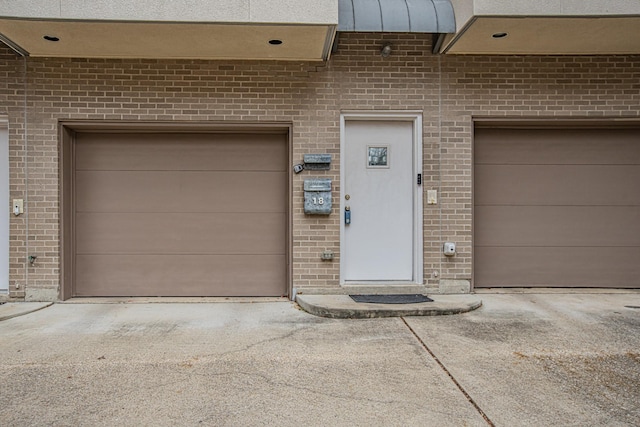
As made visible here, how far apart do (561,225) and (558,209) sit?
8.7 inches

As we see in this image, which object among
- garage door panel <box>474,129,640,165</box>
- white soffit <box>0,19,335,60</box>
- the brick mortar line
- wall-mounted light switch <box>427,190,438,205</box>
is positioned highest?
white soffit <box>0,19,335,60</box>

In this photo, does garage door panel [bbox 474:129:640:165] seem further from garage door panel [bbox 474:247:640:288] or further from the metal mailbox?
the metal mailbox

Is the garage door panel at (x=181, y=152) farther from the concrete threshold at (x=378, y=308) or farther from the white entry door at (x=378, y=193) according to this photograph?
the concrete threshold at (x=378, y=308)

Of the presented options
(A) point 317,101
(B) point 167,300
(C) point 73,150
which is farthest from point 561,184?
(C) point 73,150

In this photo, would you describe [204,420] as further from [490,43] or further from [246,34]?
[490,43]

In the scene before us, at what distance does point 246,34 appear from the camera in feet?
15.0

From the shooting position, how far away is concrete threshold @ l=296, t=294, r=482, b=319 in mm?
4488

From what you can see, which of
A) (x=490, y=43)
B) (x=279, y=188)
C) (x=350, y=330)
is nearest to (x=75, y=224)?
(x=279, y=188)

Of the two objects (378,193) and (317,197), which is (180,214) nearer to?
(317,197)

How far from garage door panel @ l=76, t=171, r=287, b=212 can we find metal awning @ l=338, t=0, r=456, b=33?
2058mm

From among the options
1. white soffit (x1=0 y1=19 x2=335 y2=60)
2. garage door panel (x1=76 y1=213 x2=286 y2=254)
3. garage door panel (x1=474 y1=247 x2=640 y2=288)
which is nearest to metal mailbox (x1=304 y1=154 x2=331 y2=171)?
garage door panel (x1=76 y1=213 x2=286 y2=254)

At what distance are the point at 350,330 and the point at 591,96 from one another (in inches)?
171

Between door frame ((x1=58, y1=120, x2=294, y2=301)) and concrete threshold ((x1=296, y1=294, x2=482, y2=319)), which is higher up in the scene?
door frame ((x1=58, y1=120, x2=294, y2=301))

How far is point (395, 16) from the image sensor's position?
486 centimetres
